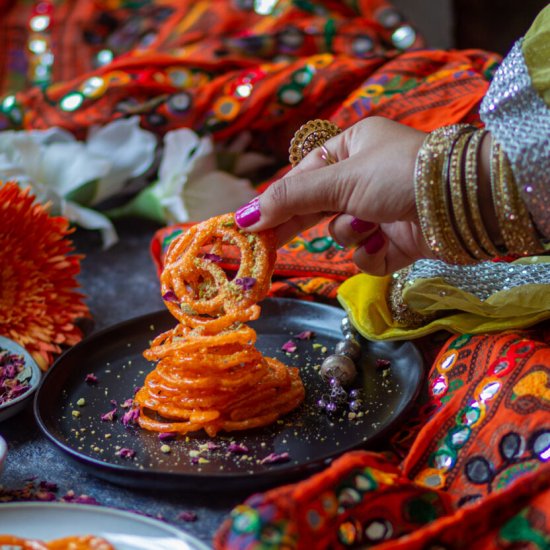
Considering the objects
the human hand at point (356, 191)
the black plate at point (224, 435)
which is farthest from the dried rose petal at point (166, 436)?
the human hand at point (356, 191)

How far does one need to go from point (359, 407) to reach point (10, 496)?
0.38 metres

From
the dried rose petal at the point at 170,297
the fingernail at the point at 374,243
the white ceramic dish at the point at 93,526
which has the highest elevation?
the fingernail at the point at 374,243

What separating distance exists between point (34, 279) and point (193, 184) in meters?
0.51

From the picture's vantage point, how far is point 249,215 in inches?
35.1

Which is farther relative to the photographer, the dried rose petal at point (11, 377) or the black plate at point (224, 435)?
the dried rose petal at point (11, 377)

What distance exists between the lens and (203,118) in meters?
1.69

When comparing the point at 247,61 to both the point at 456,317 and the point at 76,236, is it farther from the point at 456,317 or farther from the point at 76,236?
the point at 456,317

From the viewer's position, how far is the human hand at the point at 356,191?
2.66 feet

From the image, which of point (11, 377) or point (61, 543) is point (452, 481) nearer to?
point (61, 543)

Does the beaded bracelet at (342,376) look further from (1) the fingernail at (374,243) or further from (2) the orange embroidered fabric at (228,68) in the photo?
(2) the orange embroidered fabric at (228,68)

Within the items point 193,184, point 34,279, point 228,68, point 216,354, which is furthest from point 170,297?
point 228,68

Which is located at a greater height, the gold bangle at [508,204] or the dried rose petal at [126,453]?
the gold bangle at [508,204]

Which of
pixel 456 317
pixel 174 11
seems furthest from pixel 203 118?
pixel 456 317

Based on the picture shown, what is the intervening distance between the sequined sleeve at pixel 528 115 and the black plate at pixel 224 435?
0.82 ft
